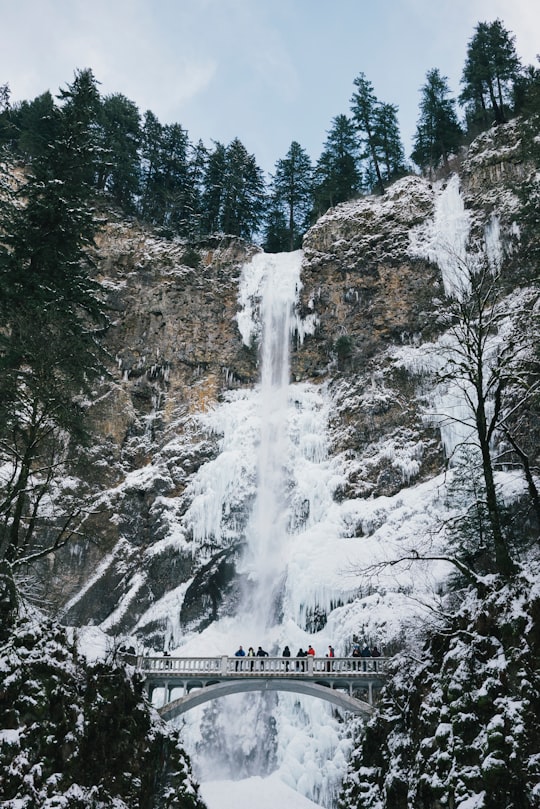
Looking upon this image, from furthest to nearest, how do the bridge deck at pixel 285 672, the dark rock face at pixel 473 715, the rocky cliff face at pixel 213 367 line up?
the rocky cliff face at pixel 213 367
the bridge deck at pixel 285 672
the dark rock face at pixel 473 715

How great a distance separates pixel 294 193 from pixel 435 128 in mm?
11486

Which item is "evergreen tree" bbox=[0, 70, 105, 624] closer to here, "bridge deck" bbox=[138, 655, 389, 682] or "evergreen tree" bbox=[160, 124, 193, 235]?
"bridge deck" bbox=[138, 655, 389, 682]

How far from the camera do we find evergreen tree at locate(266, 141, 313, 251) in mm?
48781

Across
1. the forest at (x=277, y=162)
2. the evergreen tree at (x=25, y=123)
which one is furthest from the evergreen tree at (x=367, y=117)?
the evergreen tree at (x=25, y=123)

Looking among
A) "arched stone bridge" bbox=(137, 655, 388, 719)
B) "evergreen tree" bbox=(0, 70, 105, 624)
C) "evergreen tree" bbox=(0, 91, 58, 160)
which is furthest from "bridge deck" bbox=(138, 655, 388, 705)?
"evergreen tree" bbox=(0, 91, 58, 160)

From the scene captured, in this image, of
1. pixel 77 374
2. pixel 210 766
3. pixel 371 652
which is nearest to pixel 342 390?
pixel 371 652

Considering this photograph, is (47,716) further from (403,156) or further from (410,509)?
(403,156)

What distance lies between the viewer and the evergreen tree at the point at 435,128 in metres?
42.0

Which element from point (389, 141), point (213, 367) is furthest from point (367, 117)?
point (213, 367)

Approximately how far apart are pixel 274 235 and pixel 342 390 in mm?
18409

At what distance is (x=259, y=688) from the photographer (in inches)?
830

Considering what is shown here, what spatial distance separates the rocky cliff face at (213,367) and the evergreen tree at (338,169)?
3.65 meters

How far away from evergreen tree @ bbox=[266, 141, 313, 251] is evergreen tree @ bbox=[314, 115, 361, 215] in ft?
6.77

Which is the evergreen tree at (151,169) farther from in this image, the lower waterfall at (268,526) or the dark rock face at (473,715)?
the dark rock face at (473,715)
